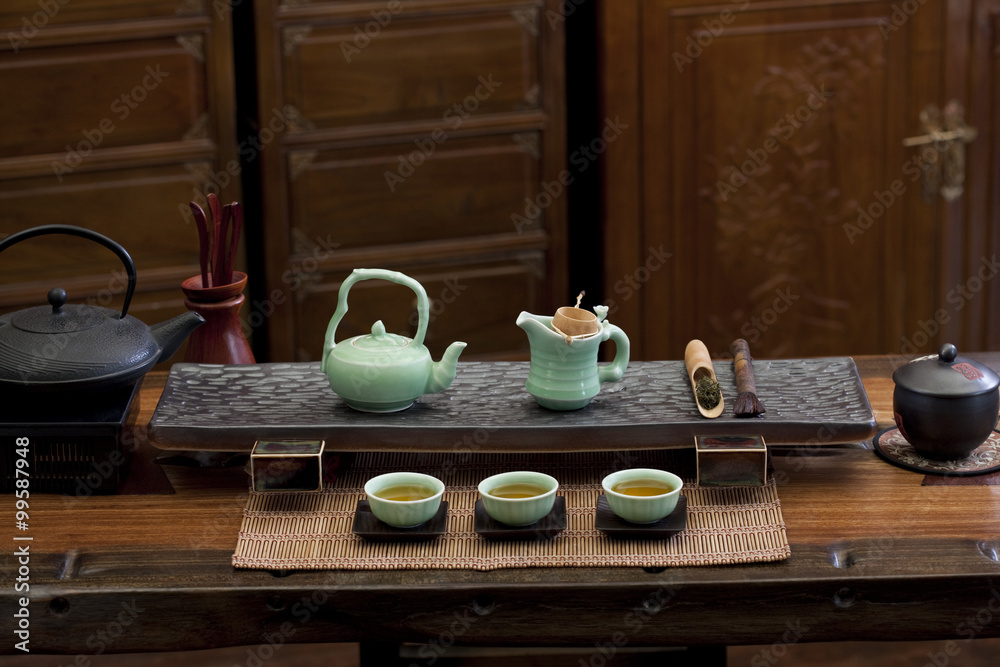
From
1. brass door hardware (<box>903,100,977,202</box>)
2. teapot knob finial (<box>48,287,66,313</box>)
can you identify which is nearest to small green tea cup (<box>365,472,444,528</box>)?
teapot knob finial (<box>48,287,66,313</box>)

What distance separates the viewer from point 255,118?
335cm

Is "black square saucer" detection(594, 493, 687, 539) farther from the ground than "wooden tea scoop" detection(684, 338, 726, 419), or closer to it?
closer to it

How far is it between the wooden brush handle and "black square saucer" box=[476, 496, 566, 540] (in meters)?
0.38

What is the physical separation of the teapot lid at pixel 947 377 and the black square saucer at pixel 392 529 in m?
0.75

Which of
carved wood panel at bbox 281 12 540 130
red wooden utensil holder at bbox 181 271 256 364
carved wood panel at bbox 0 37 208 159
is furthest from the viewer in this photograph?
carved wood panel at bbox 281 12 540 130

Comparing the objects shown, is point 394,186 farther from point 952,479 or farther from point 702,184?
point 952,479

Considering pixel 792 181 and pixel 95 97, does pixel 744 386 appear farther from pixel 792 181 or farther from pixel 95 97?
pixel 95 97

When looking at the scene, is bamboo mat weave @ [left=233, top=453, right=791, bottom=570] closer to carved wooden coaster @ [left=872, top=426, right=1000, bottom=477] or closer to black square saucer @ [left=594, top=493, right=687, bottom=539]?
black square saucer @ [left=594, top=493, right=687, bottom=539]

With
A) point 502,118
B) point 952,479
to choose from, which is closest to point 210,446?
point 952,479

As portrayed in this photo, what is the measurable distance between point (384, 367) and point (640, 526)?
0.45 m

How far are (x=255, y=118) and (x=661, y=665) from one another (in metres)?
1.96

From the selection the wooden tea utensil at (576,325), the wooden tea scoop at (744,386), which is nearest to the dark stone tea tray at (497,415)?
the wooden tea scoop at (744,386)

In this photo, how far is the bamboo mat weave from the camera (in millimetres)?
1599

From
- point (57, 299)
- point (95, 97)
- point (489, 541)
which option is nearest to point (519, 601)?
point (489, 541)
